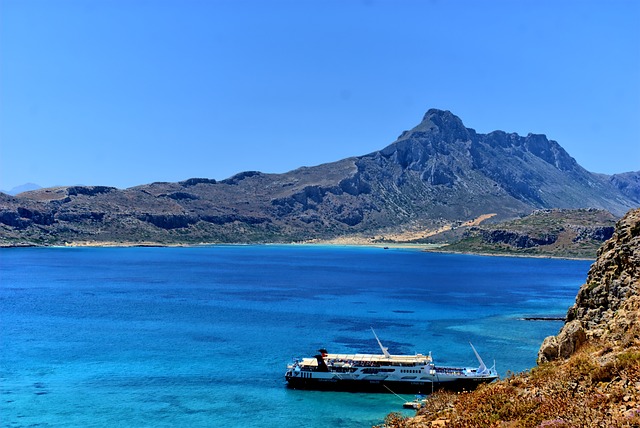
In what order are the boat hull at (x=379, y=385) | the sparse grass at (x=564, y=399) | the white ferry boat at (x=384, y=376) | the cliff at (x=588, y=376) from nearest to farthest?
the sparse grass at (x=564, y=399) → the cliff at (x=588, y=376) → the boat hull at (x=379, y=385) → the white ferry boat at (x=384, y=376)

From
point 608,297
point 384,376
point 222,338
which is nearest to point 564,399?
point 608,297

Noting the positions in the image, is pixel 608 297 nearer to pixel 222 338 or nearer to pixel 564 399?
pixel 564 399

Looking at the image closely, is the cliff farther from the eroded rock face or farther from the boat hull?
the boat hull

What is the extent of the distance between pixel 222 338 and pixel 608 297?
5891 centimetres

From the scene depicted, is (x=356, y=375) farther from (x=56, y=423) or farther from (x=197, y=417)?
(x=56, y=423)

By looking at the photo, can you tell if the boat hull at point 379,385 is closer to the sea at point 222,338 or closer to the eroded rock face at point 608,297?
the sea at point 222,338


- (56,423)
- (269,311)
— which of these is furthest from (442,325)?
(56,423)

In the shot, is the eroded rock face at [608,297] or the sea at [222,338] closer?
the eroded rock face at [608,297]

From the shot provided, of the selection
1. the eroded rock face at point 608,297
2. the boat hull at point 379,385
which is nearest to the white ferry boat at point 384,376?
the boat hull at point 379,385

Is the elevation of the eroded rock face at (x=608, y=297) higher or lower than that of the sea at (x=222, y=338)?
higher

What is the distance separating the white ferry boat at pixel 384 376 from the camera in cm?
5662

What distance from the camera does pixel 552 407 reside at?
16.8 metres

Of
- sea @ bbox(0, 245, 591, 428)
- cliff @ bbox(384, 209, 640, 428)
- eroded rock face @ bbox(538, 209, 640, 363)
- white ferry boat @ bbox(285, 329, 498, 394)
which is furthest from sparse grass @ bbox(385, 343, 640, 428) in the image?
white ferry boat @ bbox(285, 329, 498, 394)

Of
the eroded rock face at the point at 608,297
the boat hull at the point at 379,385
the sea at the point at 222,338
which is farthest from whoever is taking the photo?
the boat hull at the point at 379,385
